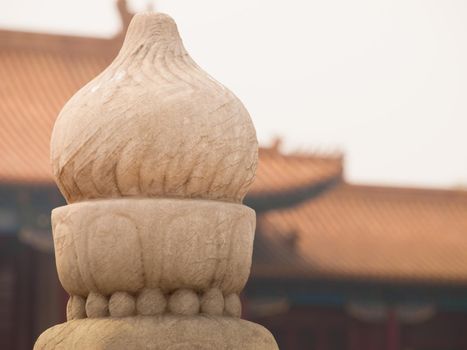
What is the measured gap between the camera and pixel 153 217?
19.6 feet

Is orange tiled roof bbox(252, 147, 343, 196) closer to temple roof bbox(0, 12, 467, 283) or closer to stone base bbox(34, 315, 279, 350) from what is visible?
temple roof bbox(0, 12, 467, 283)

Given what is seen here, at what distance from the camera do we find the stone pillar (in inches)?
236

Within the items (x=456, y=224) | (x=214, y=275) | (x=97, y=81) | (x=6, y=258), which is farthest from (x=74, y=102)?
(x=456, y=224)

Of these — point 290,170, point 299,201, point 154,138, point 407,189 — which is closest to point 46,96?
point 290,170

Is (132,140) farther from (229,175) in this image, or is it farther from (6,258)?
(6,258)

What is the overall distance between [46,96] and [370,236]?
6259 millimetres

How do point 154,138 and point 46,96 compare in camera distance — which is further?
point 46,96

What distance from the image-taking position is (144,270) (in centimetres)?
601

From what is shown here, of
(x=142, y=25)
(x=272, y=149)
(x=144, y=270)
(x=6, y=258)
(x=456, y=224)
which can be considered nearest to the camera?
(x=144, y=270)

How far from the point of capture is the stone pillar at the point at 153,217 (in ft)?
19.6

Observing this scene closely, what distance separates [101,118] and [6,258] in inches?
588

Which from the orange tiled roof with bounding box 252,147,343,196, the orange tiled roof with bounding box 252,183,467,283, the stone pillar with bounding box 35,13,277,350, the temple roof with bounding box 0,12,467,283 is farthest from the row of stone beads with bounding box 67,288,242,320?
the orange tiled roof with bounding box 252,183,467,283

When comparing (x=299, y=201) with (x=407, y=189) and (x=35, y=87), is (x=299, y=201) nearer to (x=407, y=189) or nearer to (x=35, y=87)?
(x=407, y=189)

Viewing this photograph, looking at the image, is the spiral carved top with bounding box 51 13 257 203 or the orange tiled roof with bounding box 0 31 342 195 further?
the orange tiled roof with bounding box 0 31 342 195
